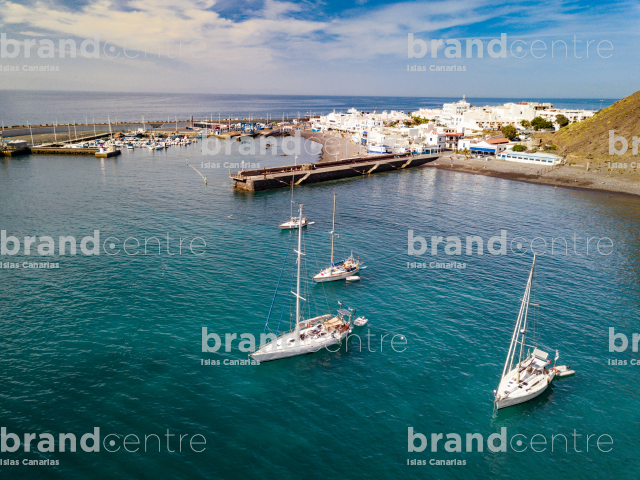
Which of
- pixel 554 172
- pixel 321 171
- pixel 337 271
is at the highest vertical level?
pixel 554 172

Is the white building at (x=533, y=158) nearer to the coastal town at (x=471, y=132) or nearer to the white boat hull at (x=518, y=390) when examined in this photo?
the coastal town at (x=471, y=132)

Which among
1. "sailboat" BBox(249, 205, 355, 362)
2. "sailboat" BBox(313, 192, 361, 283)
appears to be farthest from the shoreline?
"sailboat" BBox(249, 205, 355, 362)

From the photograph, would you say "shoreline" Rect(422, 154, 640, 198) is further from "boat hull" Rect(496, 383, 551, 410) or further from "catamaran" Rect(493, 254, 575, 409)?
"boat hull" Rect(496, 383, 551, 410)

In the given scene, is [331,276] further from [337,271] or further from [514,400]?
Result: [514,400]

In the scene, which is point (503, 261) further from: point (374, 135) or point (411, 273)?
point (374, 135)

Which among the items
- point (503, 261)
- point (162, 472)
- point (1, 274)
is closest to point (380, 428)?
point (162, 472)

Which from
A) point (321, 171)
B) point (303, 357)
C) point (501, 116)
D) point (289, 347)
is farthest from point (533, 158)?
point (289, 347)
